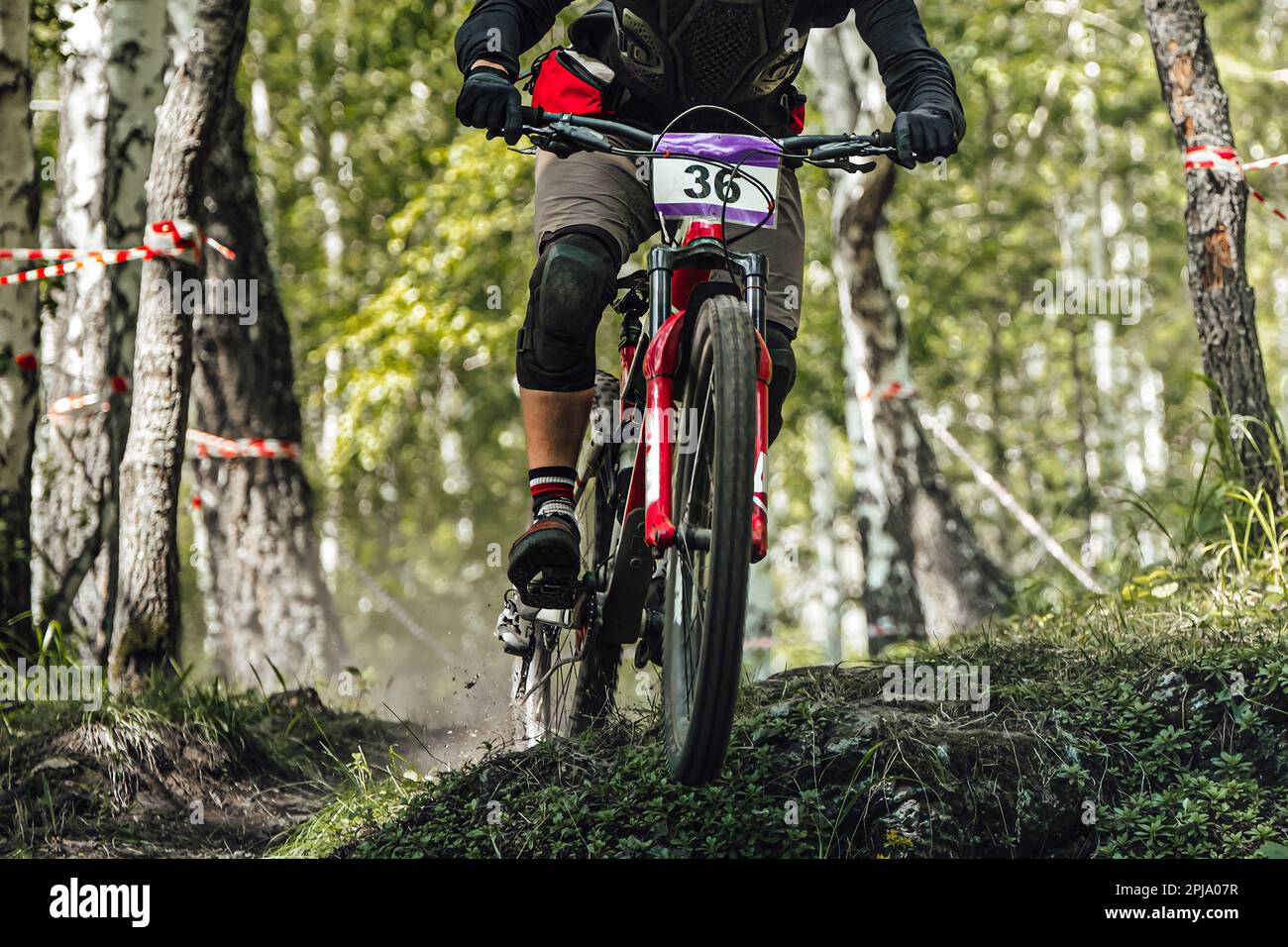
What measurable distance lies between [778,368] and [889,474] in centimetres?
604

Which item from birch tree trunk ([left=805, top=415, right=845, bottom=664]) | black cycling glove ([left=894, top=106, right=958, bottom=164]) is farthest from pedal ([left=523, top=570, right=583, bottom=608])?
birch tree trunk ([left=805, top=415, right=845, bottom=664])

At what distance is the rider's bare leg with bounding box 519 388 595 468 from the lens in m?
4.06

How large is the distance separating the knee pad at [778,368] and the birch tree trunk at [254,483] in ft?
18.7

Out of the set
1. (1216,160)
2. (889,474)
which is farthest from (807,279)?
(1216,160)

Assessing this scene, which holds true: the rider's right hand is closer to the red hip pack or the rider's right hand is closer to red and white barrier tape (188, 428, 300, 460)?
the red hip pack

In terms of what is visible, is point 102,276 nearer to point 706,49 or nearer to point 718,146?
point 706,49

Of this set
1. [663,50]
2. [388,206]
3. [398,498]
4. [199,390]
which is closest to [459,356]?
[388,206]

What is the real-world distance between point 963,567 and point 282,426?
14.8 feet

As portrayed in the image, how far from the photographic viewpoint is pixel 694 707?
124 inches

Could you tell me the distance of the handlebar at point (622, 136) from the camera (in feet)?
11.4

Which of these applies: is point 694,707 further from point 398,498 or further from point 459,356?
point 398,498

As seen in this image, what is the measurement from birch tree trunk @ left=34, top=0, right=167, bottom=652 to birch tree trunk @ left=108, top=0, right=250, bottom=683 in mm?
608

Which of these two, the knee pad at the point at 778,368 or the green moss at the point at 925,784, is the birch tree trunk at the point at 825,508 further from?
the green moss at the point at 925,784

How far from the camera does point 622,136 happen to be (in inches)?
139
